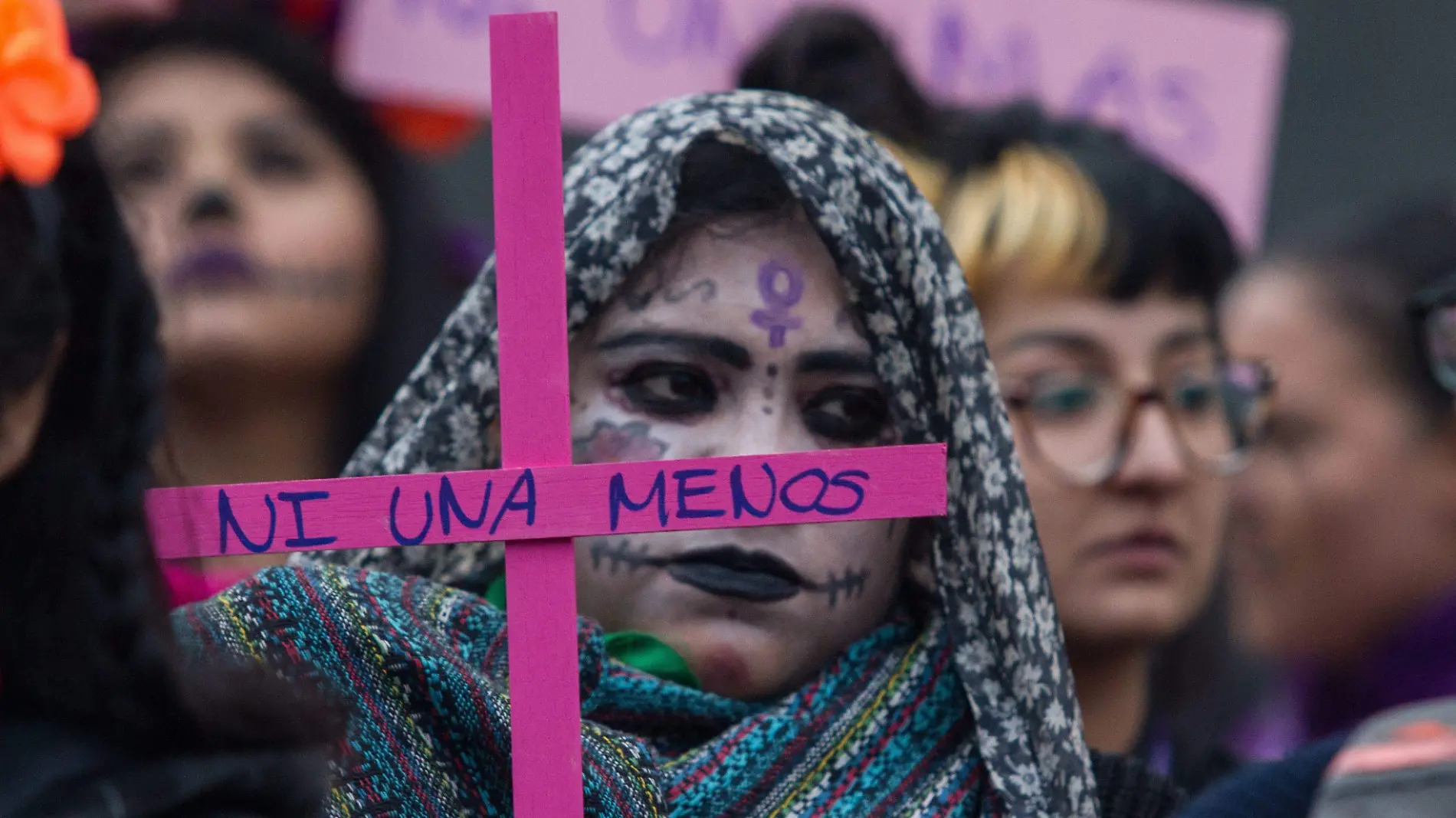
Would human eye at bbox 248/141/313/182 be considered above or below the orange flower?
above

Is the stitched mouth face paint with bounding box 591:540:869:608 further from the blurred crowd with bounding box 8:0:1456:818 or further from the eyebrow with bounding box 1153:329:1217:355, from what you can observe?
the eyebrow with bounding box 1153:329:1217:355

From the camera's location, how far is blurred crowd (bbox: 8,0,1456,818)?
3.27 ft

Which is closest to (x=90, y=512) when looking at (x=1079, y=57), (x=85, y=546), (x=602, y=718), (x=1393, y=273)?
(x=85, y=546)

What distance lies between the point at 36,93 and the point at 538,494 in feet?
1.28

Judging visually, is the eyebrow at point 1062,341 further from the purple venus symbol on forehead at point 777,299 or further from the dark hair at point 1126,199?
the purple venus symbol on forehead at point 777,299

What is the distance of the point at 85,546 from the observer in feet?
3.26

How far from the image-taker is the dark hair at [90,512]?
0.97 m

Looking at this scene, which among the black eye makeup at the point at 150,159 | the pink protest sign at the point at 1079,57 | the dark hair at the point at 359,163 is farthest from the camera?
the pink protest sign at the point at 1079,57

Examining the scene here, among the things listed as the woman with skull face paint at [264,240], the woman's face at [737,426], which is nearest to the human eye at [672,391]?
the woman's face at [737,426]

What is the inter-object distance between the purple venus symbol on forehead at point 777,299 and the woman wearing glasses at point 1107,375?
54 centimetres

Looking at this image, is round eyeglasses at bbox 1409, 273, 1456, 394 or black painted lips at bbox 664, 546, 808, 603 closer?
black painted lips at bbox 664, 546, 808, 603

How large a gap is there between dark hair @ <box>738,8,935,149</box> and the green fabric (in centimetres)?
82

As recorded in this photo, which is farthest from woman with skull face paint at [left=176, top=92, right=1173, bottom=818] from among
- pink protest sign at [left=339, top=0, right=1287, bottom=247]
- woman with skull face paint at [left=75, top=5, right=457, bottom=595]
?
pink protest sign at [left=339, top=0, right=1287, bottom=247]

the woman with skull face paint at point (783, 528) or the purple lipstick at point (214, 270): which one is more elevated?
the purple lipstick at point (214, 270)
